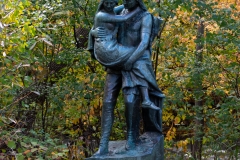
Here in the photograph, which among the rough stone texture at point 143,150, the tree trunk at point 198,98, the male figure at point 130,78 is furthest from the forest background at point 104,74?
the rough stone texture at point 143,150

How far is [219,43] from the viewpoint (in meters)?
7.37

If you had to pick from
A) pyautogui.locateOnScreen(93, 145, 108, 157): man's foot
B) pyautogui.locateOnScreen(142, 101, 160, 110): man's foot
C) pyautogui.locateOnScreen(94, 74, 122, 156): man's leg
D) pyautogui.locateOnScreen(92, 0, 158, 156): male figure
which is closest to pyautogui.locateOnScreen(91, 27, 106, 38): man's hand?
pyautogui.locateOnScreen(92, 0, 158, 156): male figure

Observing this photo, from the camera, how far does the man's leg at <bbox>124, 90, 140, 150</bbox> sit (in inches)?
187

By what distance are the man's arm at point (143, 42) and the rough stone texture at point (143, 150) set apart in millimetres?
798

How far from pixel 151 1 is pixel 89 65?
1811mm

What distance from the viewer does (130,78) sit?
4.79m

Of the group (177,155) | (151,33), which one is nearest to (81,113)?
(177,155)

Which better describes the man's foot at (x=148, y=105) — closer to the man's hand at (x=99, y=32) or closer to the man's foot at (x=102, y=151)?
the man's foot at (x=102, y=151)

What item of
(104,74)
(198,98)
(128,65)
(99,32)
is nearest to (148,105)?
(128,65)

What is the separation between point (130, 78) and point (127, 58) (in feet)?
0.72

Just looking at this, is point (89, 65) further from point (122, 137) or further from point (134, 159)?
point (134, 159)

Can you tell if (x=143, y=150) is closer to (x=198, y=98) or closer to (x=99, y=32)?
(x=99, y=32)

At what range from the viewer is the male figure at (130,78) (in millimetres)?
4719

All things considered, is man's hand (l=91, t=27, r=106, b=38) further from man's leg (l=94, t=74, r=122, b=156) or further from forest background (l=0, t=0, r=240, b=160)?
forest background (l=0, t=0, r=240, b=160)
